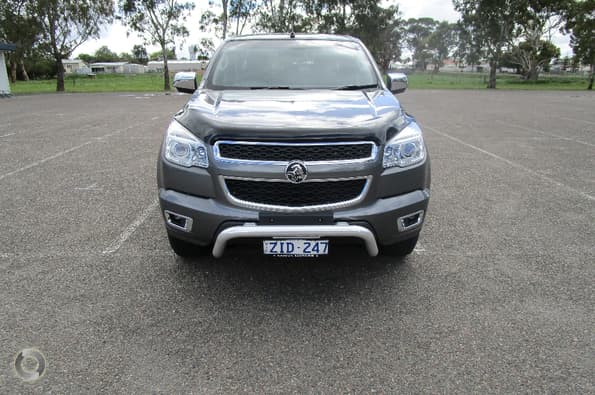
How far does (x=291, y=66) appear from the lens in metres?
4.25

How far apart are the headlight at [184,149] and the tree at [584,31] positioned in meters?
44.5

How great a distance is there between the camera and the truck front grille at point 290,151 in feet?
9.28

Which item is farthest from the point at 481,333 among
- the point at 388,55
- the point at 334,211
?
the point at 388,55

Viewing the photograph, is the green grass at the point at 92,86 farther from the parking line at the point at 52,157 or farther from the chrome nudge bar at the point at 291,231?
the chrome nudge bar at the point at 291,231

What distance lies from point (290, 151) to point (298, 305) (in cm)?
107

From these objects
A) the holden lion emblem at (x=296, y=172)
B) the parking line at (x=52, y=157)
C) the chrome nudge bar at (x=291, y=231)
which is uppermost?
the holden lion emblem at (x=296, y=172)

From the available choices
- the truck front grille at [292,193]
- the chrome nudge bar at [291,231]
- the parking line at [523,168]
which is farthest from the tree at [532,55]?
the chrome nudge bar at [291,231]

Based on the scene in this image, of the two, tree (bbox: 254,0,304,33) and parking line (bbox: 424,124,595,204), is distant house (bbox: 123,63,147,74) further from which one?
parking line (bbox: 424,124,595,204)

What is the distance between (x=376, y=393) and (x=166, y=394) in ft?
3.47

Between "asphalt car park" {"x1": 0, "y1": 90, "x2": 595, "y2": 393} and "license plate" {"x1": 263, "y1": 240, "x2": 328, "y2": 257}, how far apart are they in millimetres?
97

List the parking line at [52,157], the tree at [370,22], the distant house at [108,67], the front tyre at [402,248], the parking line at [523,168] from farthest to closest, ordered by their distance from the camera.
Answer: the distant house at [108,67] → the tree at [370,22] → the parking line at [52,157] → the parking line at [523,168] → the front tyre at [402,248]

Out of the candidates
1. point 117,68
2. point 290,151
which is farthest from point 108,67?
point 290,151

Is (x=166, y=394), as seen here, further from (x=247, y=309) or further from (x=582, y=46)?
(x=582, y=46)

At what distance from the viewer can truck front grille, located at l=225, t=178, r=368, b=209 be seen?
2840 mm
